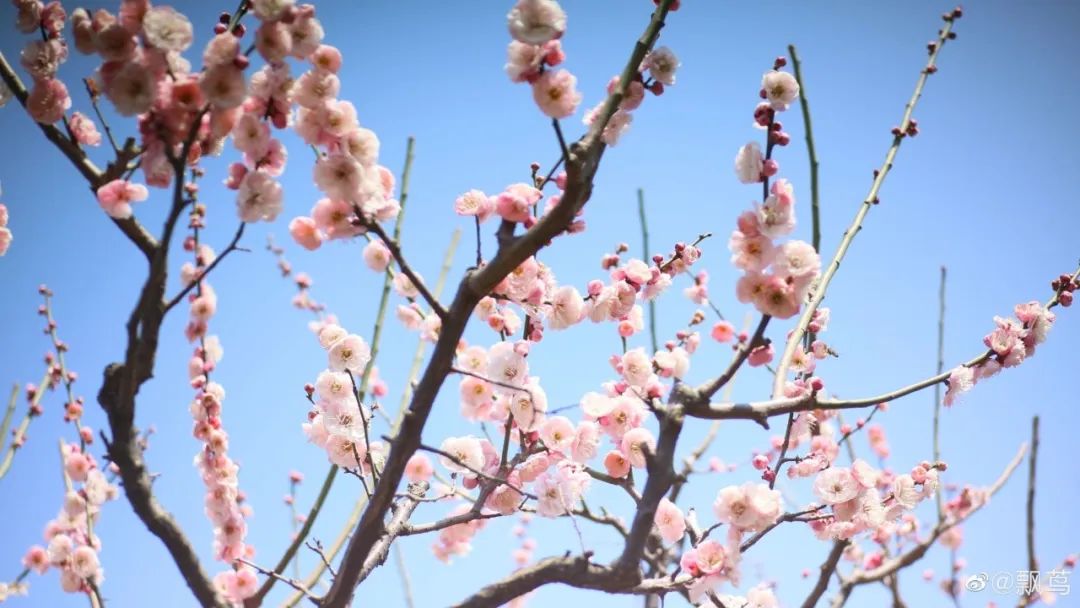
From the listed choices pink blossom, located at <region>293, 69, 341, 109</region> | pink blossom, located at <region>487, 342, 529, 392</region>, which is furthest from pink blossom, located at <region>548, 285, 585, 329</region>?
pink blossom, located at <region>293, 69, 341, 109</region>

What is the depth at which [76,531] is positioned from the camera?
370 cm

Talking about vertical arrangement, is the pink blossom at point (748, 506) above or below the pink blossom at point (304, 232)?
below

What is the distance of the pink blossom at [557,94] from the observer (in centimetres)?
186

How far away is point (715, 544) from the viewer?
7.23 feet

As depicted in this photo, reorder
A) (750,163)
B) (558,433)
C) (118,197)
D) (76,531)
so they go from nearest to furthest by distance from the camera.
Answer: (118,197) < (750,163) < (558,433) < (76,531)

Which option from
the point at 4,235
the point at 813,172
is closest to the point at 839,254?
the point at 813,172

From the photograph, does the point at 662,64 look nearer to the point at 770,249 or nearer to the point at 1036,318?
the point at 770,249

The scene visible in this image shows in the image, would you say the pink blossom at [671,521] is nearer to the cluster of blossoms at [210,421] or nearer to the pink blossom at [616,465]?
the pink blossom at [616,465]

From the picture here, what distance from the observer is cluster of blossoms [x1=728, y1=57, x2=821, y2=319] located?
1.85 m

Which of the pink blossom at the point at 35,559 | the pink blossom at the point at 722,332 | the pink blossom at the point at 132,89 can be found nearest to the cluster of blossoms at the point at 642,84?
the pink blossom at the point at 132,89

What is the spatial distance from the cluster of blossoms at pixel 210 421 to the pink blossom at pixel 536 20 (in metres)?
1.62

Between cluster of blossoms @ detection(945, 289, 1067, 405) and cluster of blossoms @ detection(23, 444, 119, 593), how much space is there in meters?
Answer: 4.03

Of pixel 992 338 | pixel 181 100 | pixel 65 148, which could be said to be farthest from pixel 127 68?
pixel 992 338

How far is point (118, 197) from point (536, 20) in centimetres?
124
